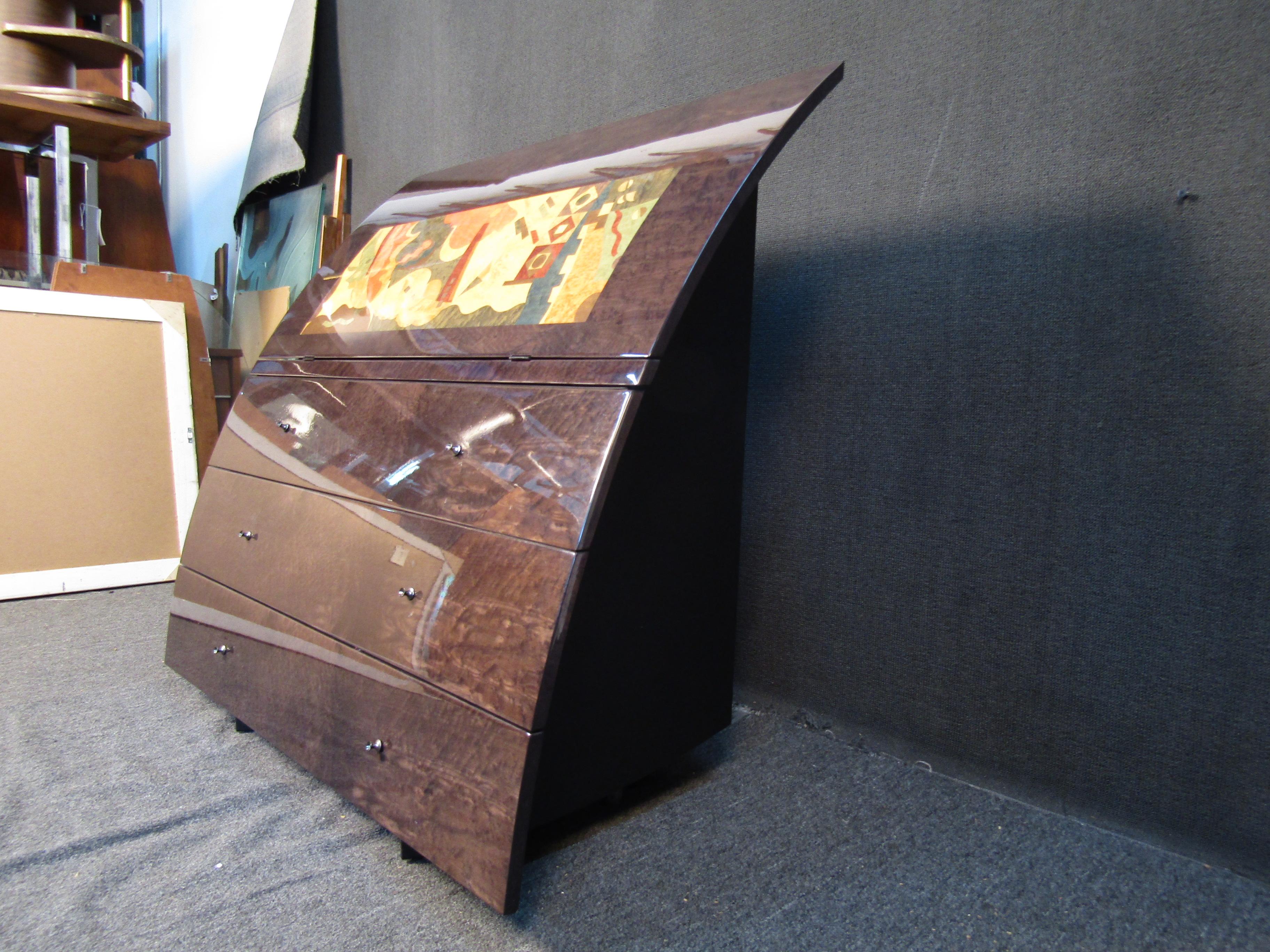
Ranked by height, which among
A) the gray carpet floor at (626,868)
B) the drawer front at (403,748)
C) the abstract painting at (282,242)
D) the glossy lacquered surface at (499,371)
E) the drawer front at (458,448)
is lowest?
the gray carpet floor at (626,868)

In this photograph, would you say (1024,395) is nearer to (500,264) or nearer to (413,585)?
(500,264)

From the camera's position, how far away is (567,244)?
111cm

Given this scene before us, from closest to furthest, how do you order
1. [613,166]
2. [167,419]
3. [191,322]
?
[613,166] < [167,419] < [191,322]

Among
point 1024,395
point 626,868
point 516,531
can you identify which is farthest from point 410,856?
point 1024,395

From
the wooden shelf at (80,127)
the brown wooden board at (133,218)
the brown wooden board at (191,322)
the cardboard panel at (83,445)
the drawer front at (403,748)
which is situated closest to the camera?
the drawer front at (403,748)

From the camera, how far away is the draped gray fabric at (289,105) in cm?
274

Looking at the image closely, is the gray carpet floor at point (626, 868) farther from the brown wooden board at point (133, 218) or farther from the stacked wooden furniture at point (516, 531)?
the brown wooden board at point (133, 218)

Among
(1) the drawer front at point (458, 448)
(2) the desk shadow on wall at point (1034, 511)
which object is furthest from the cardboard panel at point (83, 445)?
(2) the desk shadow on wall at point (1034, 511)

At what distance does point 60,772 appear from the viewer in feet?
4.21

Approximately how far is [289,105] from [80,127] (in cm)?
73

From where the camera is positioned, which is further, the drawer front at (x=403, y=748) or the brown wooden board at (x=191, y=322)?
the brown wooden board at (x=191, y=322)

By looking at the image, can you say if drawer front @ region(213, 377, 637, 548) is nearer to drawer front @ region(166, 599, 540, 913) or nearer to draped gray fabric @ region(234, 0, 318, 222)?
drawer front @ region(166, 599, 540, 913)

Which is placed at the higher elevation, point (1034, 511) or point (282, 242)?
point (282, 242)

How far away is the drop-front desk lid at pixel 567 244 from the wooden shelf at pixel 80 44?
2.19m
